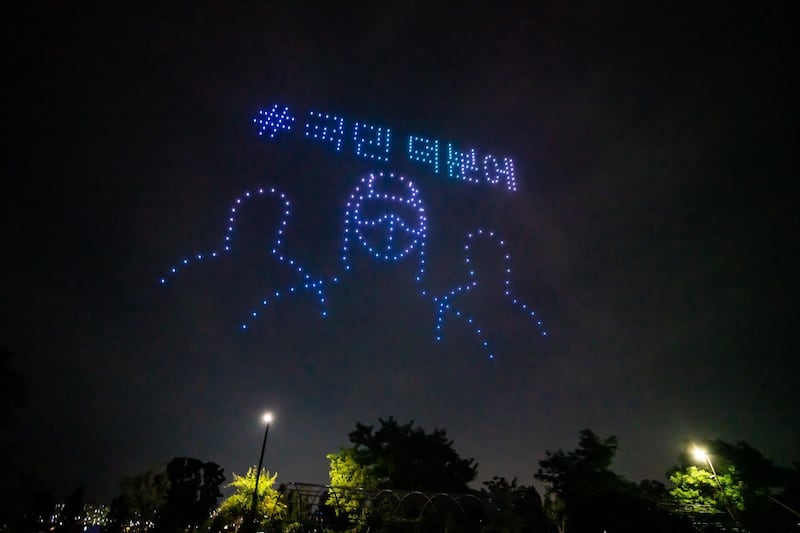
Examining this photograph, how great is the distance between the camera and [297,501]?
15555 millimetres

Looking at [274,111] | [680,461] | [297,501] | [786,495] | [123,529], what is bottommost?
[123,529]

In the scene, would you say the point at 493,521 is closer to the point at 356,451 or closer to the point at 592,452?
the point at 356,451

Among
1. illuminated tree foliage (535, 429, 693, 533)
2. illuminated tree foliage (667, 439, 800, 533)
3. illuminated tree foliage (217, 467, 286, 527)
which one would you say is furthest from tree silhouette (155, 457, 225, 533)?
illuminated tree foliage (667, 439, 800, 533)

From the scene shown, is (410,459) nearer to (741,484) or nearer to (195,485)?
(195,485)

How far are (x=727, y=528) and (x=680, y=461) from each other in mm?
12943

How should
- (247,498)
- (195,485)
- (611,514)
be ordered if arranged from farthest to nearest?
(195,485)
(247,498)
(611,514)

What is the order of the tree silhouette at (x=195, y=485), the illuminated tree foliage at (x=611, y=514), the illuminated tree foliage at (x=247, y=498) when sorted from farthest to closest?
1. the tree silhouette at (x=195, y=485)
2. the illuminated tree foliage at (x=247, y=498)
3. the illuminated tree foliage at (x=611, y=514)

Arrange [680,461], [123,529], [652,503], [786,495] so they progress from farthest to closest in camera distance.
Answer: [680,461]
[786,495]
[123,529]
[652,503]

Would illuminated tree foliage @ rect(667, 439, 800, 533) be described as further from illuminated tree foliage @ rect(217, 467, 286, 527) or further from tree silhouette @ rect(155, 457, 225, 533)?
tree silhouette @ rect(155, 457, 225, 533)

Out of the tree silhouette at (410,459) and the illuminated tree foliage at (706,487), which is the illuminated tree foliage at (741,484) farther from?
the tree silhouette at (410,459)

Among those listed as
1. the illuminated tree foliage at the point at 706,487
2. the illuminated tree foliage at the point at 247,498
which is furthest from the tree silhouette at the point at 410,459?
the illuminated tree foliage at the point at 706,487

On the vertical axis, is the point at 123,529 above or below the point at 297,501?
below

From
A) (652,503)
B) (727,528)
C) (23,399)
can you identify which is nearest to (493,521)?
(652,503)

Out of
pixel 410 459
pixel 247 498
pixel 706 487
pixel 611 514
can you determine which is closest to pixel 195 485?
pixel 247 498
